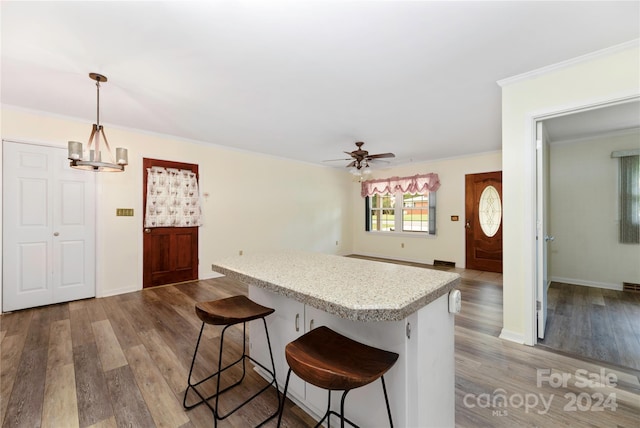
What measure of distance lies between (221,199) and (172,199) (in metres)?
0.81

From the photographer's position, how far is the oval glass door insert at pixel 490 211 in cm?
502

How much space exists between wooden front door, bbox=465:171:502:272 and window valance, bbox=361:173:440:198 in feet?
2.22

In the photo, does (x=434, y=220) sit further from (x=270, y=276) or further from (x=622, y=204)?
(x=270, y=276)

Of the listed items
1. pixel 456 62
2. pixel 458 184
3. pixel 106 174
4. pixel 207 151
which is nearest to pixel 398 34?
pixel 456 62

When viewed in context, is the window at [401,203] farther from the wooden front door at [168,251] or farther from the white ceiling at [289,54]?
the wooden front door at [168,251]

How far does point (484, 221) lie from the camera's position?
5.20 meters

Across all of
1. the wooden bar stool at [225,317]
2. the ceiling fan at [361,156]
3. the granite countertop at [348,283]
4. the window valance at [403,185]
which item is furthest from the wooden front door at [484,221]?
the wooden bar stool at [225,317]

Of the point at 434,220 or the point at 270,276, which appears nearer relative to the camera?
the point at 270,276

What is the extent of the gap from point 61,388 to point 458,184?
6.26 meters

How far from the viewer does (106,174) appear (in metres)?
3.64

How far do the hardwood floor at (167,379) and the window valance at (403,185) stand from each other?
3.38m

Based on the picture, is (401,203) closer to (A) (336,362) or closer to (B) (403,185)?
(B) (403,185)

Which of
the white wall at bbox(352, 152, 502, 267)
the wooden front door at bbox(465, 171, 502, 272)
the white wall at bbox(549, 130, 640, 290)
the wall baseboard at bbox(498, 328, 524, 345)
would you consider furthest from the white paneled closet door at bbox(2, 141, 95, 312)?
the white wall at bbox(549, 130, 640, 290)

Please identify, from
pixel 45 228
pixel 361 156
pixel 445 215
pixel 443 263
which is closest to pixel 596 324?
pixel 443 263
